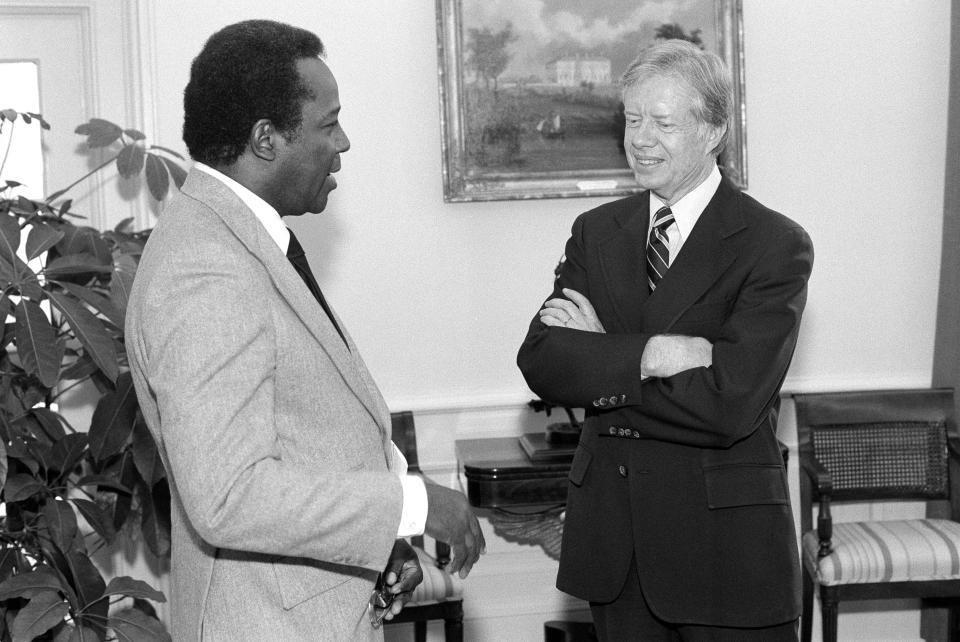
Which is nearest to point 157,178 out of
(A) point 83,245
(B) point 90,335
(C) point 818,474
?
(A) point 83,245

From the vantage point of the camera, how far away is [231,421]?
4.10 feet

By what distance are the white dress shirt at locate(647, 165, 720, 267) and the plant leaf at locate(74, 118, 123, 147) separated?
1800mm

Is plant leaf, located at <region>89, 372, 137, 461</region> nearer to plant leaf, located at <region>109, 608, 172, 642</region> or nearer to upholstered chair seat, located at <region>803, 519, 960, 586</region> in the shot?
plant leaf, located at <region>109, 608, 172, 642</region>

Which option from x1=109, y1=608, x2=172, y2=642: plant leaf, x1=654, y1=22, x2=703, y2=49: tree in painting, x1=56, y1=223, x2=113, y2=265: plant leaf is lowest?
x1=109, y1=608, x2=172, y2=642: plant leaf

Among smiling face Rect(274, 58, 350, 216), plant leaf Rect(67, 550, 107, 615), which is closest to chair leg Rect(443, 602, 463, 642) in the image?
plant leaf Rect(67, 550, 107, 615)

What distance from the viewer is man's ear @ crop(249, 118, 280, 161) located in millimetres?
1474

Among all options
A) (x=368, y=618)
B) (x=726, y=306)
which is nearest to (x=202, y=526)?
(x=368, y=618)

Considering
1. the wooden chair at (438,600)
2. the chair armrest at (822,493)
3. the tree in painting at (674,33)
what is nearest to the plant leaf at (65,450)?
the wooden chair at (438,600)

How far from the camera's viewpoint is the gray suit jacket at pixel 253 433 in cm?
125

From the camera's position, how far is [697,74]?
234 cm

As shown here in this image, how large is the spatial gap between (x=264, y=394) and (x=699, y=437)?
44.8 inches

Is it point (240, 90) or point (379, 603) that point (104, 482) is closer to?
point (379, 603)

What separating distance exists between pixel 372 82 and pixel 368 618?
2.71 meters

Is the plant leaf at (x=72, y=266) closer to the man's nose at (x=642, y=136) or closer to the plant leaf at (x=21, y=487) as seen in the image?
the plant leaf at (x=21, y=487)
